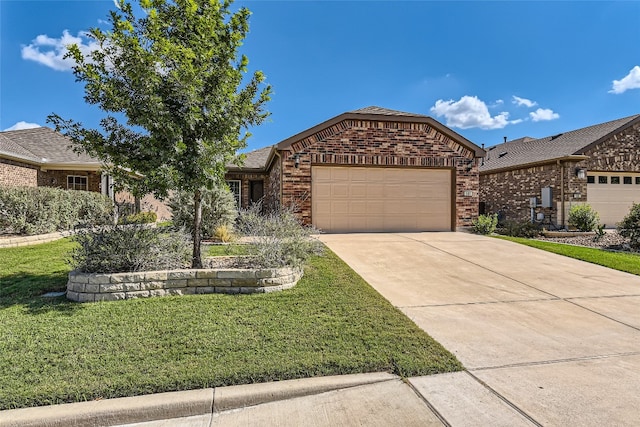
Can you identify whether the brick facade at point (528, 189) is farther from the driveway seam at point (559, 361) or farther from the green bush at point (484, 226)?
the driveway seam at point (559, 361)

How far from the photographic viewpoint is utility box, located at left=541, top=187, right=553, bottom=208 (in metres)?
15.2

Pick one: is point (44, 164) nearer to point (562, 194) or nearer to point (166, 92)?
point (166, 92)

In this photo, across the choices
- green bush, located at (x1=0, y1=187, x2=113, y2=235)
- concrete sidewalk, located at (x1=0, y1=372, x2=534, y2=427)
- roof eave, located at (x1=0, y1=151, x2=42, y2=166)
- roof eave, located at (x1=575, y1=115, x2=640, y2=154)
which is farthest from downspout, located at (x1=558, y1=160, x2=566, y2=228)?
roof eave, located at (x1=0, y1=151, x2=42, y2=166)

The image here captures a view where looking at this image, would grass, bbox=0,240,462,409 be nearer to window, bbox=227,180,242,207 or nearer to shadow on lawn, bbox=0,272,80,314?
shadow on lawn, bbox=0,272,80,314

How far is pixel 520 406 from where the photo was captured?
255 cm

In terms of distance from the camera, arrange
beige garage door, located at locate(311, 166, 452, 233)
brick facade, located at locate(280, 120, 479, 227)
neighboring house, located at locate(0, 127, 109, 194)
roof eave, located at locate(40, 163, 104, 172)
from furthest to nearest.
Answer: roof eave, located at locate(40, 163, 104, 172) → neighboring house, located at locate(0, 127, 109, 194) → beige garage door, located at locate(311, 166, 452, 233) → brick facade, located at locate(280, 120, 479, 227)

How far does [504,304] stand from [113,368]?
4.70m

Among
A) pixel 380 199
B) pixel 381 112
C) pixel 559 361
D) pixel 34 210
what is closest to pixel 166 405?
pixel 559 361

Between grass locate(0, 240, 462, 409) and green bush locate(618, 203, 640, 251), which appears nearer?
grass locate(0, 240, 462, 409)

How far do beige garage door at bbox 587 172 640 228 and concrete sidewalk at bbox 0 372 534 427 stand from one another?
54.8 feet

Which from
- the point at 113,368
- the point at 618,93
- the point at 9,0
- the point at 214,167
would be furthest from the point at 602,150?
the point at 9,0

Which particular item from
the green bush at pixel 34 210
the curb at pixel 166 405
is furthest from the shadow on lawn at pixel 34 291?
the green bush at pixel 34 210

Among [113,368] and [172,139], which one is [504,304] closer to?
[113,368]

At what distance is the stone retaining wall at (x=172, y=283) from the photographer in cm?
464
